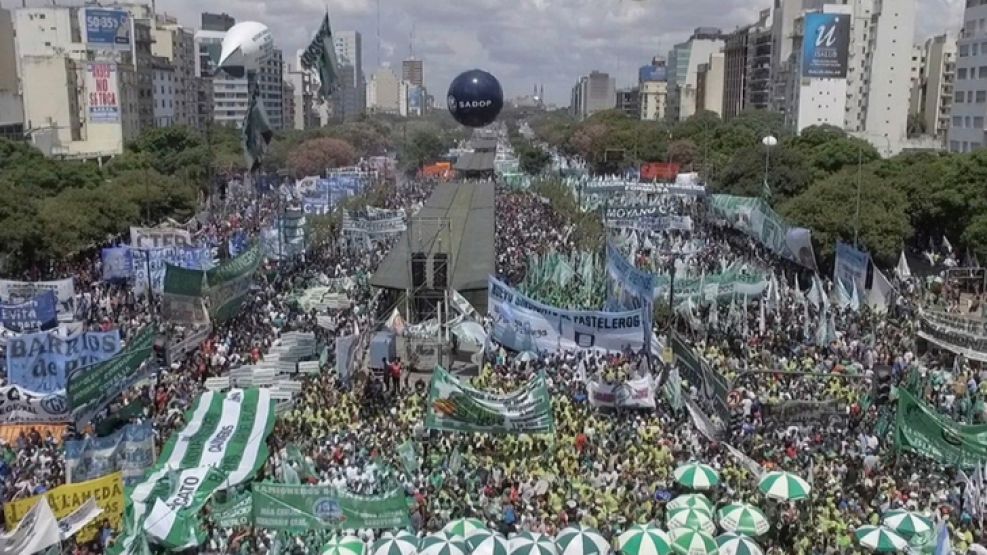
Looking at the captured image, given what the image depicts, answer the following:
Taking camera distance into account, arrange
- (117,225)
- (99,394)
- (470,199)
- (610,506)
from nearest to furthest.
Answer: (610,506), (99,394), (117,225), (470,199)

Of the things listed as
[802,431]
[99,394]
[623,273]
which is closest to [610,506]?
[802,431]

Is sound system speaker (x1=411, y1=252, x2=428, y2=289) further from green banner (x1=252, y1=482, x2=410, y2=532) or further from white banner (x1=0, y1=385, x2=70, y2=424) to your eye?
green banner (x1=252, y1=482, x2=410, y2=532)

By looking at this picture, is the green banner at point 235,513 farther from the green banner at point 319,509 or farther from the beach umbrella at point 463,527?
the beach umbrella at point 463,527

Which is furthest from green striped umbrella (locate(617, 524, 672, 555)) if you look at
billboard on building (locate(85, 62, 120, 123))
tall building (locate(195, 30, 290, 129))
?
tall building (locate(195, 30, 290, 129))

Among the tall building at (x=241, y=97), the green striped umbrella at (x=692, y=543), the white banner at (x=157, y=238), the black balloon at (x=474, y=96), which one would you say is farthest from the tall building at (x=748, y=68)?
the green striped umbrella at (x=692, y=543)

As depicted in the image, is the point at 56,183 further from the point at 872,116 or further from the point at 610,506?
the point at 872,116
